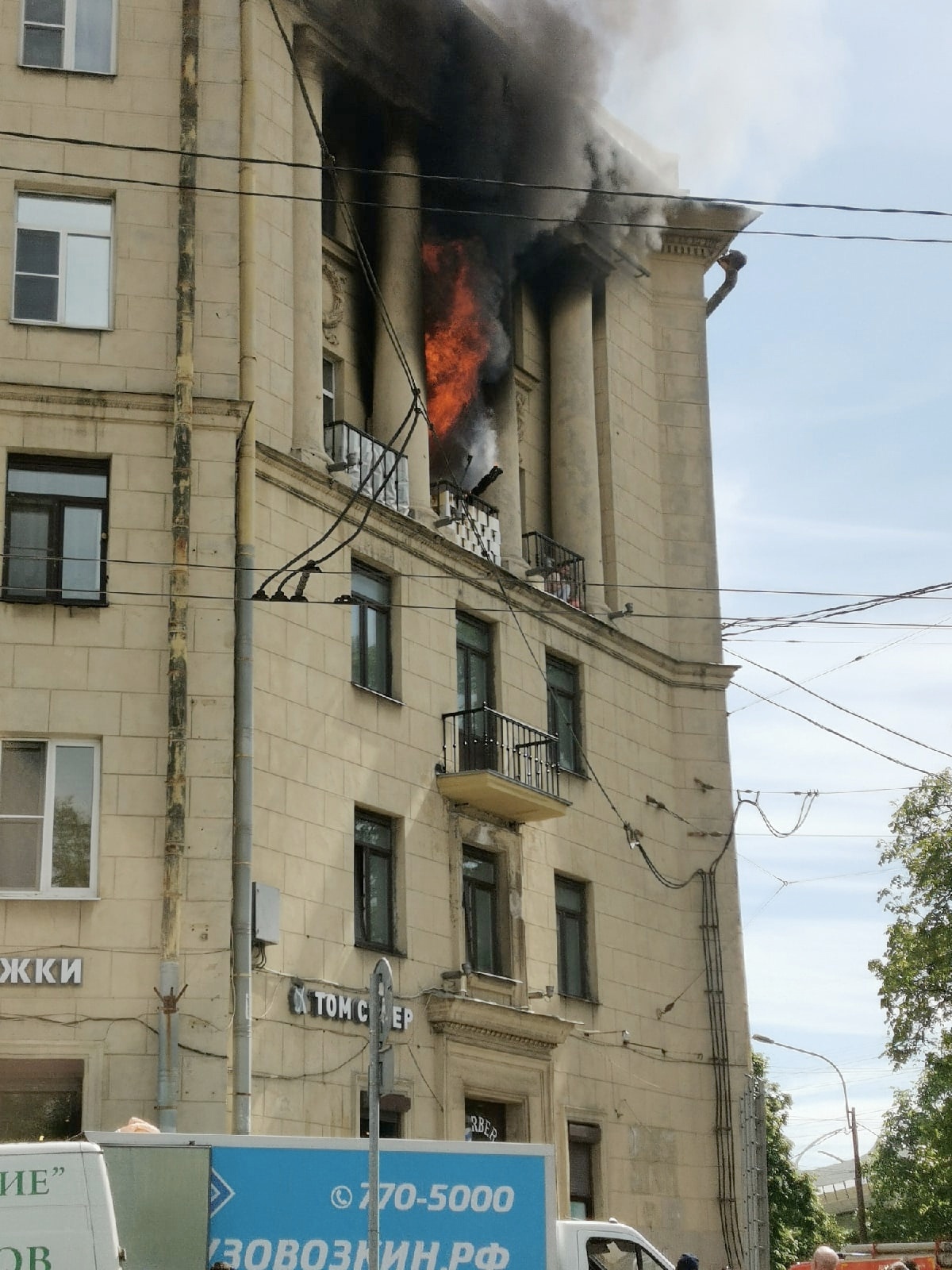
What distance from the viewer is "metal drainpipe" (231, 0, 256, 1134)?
2383 centimetres

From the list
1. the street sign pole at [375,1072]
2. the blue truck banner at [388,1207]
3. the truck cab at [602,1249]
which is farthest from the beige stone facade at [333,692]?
the street sign pole at [375,1072]

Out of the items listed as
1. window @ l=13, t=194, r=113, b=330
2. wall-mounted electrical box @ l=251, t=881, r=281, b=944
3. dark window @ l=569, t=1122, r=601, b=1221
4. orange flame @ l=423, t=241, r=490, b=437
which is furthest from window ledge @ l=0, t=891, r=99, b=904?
orange flame @ l=423, t=241, r=490, b=437

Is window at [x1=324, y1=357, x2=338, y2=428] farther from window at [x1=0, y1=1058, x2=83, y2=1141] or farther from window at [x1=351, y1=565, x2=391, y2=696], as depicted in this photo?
window at [x1=0, y1=1058, x2=83, y2=1141]

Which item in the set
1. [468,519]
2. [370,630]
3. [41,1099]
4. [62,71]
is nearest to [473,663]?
[468,519]

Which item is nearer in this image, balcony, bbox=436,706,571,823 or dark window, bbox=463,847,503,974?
balcony, bbox=436,706,571,823

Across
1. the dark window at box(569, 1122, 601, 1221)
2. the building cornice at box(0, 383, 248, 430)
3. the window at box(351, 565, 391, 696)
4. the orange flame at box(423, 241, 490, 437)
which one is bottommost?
the dark window at box(569, 1122, 601, 1221)

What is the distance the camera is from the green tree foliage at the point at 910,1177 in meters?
47.6

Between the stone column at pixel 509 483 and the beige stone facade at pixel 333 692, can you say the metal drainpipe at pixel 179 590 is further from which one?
the stone column at pixel 509 483

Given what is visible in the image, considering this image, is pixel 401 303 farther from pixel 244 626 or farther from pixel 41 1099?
pixel 41 1099

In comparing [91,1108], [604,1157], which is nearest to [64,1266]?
[91,1108]

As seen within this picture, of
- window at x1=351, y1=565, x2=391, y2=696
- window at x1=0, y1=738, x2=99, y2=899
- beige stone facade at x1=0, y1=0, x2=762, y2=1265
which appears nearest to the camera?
window at x1=0, y1=738, x2=99, y2=899

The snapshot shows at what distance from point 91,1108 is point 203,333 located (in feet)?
35.3

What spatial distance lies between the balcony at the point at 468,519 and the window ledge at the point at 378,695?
136 inches

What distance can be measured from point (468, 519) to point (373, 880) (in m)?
7.04
